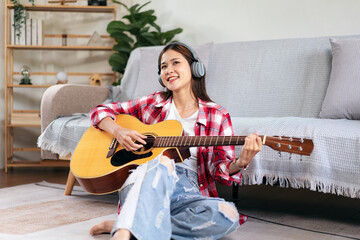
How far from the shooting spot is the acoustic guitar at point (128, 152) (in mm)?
1320

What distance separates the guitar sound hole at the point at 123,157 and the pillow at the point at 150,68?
109cm

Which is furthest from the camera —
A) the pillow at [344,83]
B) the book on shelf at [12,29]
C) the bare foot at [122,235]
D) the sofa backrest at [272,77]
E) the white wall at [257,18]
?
the book on shelf at [12,29]

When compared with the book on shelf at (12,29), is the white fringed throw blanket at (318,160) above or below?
below

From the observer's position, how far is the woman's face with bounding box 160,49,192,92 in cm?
160

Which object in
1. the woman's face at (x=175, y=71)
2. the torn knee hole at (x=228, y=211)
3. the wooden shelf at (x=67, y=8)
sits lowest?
the torn knee hole at (x=228, y=211)

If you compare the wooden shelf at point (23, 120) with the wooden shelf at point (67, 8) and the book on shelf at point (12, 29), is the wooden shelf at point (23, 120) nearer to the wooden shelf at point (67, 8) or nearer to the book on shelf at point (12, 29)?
the book on shelf at point (12, 29)

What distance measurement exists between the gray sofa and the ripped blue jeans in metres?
0.39

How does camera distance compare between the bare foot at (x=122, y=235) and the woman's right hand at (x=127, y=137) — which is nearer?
the bare foot at (x=122, y=235)

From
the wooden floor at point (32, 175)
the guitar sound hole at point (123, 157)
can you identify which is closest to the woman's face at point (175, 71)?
the guitar sound hole at point (123, 157)

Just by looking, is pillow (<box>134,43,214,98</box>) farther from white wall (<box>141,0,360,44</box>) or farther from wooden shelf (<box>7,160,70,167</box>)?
wooden shelf (<box>7,160,70,167</box>)

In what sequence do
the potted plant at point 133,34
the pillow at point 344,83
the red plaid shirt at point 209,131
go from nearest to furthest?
the red plaid shirt at point 209,131, the pillow at point 344,83, the potted plant at point 133,34

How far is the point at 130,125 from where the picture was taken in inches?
66.2

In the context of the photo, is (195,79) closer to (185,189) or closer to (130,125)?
(130,125)

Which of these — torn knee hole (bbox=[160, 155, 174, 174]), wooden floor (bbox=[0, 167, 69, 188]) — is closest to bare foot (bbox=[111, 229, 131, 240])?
torn knee hole (bbox=[160, 155, 174, 174])
